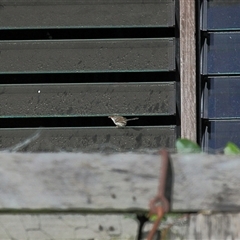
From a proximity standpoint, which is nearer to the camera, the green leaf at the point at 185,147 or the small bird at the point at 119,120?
the green leaf at the point at 185,147

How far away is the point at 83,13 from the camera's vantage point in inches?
158

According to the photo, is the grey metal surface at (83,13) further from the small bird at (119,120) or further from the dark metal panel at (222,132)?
the dark metal panel at (222,132)

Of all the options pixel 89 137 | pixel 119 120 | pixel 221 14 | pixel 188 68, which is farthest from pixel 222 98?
pixel 89 137

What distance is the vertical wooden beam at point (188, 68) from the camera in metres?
3.82

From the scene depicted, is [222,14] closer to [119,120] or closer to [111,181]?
[119,120]

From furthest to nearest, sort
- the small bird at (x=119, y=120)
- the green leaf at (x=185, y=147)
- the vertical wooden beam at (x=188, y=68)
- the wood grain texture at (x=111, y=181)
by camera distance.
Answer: the small bird at (x=119, y=120) < the vertical wooden beam at (x=188, y=68) < the green leaf at (x=185, y=147) < the wood grain texture at (x=111, y=181)


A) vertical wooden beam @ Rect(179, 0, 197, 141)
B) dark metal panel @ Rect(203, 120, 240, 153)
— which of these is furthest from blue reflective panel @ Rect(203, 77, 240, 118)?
vertical wooden beam @ Rect(179, 0, 197, 141)

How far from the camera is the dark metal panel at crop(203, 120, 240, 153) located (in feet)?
13.1

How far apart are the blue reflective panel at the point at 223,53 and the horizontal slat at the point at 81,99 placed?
0.37 meters

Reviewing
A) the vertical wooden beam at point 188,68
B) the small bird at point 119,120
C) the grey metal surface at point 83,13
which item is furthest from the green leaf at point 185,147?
the grey metal surface at point 83,13

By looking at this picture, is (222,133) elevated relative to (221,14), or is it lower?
lower

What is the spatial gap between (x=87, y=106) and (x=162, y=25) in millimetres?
708

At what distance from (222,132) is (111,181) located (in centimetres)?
299

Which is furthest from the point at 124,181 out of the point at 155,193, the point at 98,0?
the point at 98,0
